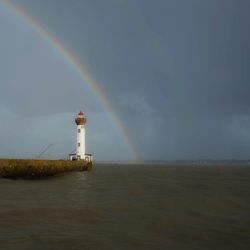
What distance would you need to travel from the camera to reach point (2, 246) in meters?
11.5

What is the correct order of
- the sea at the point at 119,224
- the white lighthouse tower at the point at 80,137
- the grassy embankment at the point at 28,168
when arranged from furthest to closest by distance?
the white lighthouse tower at the point at 80,137 → the grassy embankment at the point at 28,168 → the sea at the point at 119,224

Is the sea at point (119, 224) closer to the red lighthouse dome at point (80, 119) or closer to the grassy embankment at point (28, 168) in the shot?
the grassy embankment at point (28, 168)

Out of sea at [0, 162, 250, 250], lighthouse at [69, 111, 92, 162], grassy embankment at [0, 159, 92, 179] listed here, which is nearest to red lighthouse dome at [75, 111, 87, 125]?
lighthouse at [69, 111, 92, 162]

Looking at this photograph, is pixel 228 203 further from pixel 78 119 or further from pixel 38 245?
pixel 78 119

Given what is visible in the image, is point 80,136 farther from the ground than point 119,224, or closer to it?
farther from the ground

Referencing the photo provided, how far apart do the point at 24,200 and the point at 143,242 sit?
42.6ft

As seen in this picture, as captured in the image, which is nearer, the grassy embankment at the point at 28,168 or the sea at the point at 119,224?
the sea at the point at 119,224

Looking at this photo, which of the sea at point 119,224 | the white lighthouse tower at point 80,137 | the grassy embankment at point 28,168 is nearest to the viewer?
the sea at point 119,224

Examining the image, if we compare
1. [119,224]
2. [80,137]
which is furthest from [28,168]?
[119,224]

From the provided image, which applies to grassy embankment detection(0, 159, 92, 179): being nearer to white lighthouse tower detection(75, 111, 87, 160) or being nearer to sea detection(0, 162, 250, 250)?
sea detection(0, 162, 250, 250)

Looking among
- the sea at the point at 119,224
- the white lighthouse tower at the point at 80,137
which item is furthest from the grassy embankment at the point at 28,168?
the white lighthouse tower at the point at 80,137

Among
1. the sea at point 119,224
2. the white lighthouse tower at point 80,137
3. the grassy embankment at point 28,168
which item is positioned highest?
the white lighthouse tower at point 80,137

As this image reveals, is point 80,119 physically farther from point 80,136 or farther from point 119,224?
point 119,224

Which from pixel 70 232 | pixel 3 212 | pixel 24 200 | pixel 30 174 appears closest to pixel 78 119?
pixel 30 174
